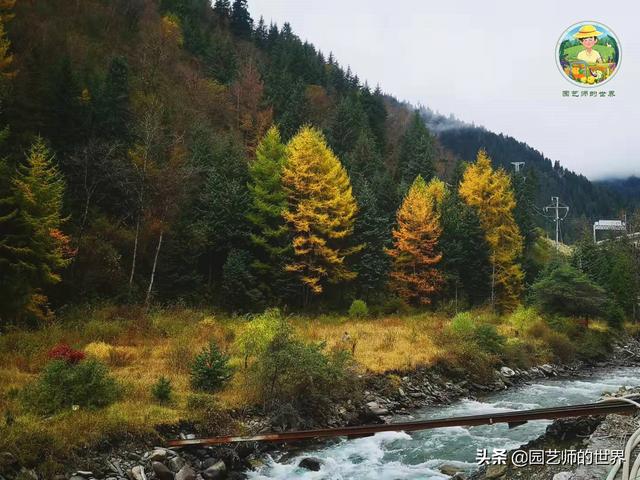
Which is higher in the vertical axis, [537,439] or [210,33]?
[210,33]

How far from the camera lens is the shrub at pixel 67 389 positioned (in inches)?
399

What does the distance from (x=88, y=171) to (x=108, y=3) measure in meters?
39.2

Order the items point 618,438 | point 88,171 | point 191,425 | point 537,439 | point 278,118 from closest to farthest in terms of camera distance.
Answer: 1. point 618,438
2. point 191,425
3. point 537,439
4. point 88,171
5. point 278,118

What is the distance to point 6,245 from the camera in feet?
57.7

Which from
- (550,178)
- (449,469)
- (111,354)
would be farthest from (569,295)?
(550,178)

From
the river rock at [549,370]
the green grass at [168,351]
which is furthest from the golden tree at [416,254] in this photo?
the river rock at [549,370]

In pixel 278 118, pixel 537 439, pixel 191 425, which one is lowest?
pixel 537 439

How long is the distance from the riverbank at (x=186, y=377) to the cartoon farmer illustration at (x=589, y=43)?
41.5 feet

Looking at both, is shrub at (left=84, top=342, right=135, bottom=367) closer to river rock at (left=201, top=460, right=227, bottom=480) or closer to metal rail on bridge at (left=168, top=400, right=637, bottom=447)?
river rock at (left=201, top=460, right=227, bottom=480)

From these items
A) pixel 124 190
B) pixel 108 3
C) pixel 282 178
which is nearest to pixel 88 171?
pixel 124 190

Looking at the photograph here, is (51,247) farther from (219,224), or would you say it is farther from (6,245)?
(219,224)

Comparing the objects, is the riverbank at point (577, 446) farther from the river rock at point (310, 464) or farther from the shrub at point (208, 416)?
the shrub at point (208, 416)

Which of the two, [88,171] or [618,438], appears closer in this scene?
[618,438]

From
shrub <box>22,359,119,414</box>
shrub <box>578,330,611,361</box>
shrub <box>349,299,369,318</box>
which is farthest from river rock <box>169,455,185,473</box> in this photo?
shrub <box>578,330,611,361</box>
